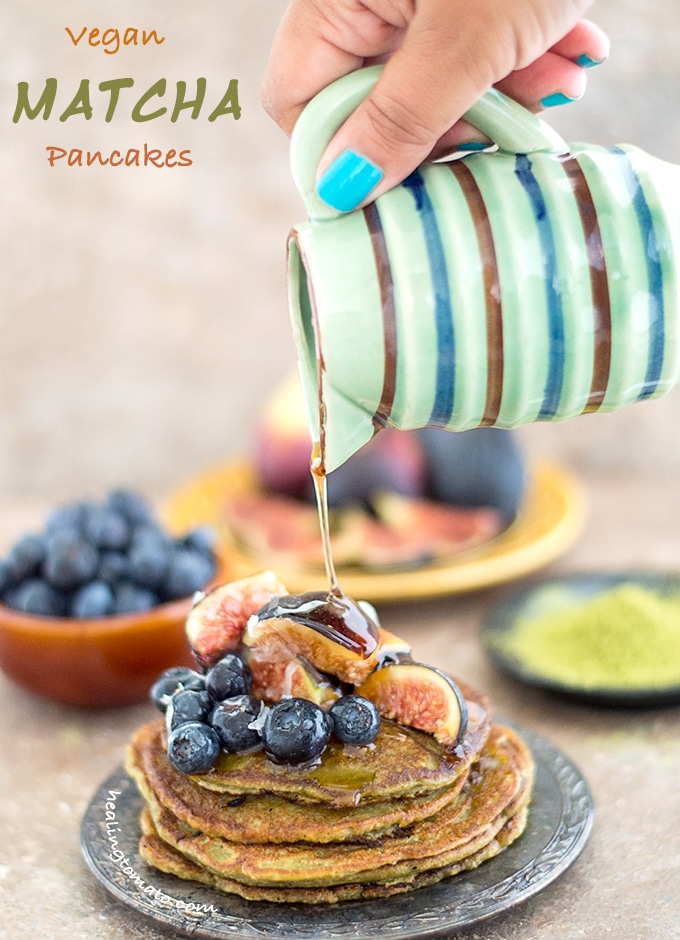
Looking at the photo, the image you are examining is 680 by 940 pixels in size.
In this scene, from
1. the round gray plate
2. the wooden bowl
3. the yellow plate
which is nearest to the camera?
the round gray plate

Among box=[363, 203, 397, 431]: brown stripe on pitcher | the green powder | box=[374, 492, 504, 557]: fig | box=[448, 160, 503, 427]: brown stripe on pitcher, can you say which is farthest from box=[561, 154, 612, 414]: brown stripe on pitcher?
box=[374, 492, 504, 557]: fig

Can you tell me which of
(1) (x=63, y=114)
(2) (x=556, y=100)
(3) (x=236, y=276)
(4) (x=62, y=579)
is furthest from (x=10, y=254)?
(2) (x=556, y=100)

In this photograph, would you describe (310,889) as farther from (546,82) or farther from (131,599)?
(546,82)

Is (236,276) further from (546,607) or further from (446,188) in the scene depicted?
(446,188)

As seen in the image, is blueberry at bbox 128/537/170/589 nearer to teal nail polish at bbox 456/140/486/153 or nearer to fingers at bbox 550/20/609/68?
teal nail polish at bbox 456/140/486/153

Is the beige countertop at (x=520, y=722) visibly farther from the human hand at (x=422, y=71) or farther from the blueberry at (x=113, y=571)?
the human hand at (x=422, y=71)

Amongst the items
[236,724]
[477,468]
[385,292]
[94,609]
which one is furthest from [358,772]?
[477,468]
